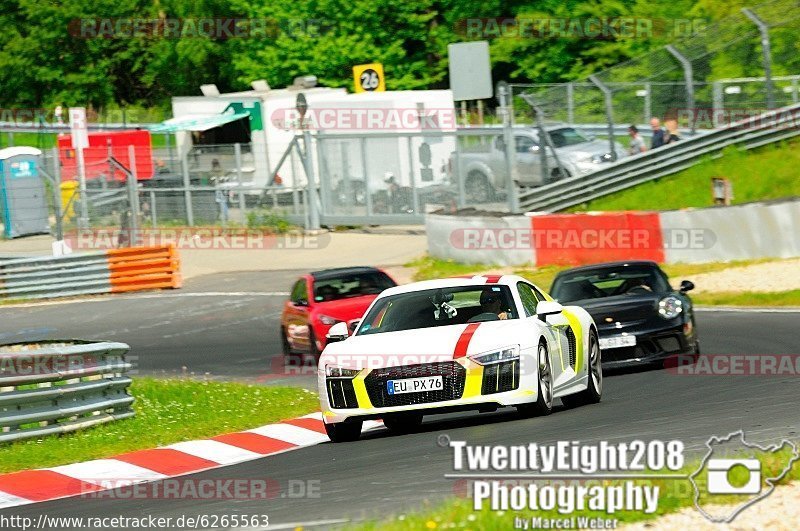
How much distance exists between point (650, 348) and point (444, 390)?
4.93 m

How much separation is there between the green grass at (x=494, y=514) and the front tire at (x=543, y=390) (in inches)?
145

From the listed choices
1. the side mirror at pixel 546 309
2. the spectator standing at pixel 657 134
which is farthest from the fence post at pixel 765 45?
the side mirror at pixel 546 309

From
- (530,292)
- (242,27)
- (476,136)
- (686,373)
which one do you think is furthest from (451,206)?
(242,27)

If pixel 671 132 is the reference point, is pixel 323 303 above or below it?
below

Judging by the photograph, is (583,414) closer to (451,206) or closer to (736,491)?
(736,491)

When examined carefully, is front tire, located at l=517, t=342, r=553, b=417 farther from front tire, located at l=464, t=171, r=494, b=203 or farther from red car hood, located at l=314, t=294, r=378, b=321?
front tire, located at l=464, t=171, r=494, b=203

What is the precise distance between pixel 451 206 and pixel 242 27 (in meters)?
32.9

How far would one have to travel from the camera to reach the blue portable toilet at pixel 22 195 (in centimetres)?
4069

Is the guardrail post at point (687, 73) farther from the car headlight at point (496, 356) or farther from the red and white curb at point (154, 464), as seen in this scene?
the car headlight at point (496, 356)

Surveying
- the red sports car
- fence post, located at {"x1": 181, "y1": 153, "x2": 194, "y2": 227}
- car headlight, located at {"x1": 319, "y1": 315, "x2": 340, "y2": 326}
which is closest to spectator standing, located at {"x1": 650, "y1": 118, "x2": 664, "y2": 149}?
the red sports car

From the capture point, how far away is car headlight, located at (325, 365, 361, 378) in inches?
473

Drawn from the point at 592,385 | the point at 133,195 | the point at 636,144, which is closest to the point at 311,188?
the point at 133,195

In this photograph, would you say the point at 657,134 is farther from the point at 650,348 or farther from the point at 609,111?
the point at 650,348

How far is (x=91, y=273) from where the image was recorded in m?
32.1
